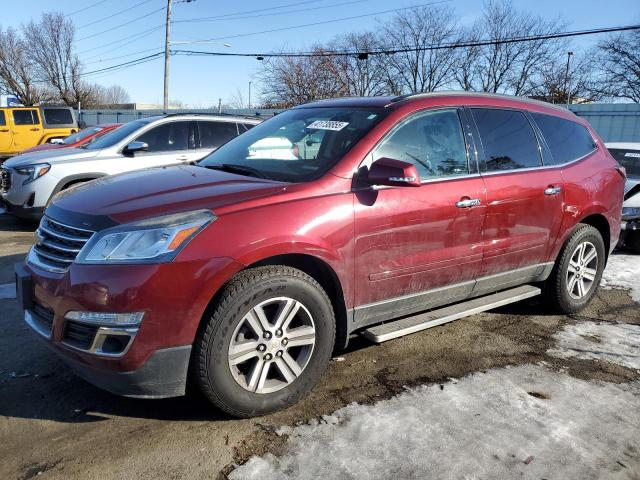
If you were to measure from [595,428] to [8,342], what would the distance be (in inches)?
154

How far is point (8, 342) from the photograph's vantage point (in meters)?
3.91

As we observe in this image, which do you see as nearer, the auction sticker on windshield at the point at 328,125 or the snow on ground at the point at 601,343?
the auction sticker on windshield at the point at 328,125

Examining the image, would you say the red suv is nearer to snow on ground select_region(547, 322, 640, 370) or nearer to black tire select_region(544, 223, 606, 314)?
black tire select_region(544, 223, 606, 314)

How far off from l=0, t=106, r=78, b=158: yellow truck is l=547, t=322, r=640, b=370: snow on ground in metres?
18.9

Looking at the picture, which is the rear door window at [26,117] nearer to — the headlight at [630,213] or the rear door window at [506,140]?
the headlight at [630,213]

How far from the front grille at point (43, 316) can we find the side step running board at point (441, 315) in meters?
1.80

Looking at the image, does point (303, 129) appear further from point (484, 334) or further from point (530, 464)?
point (530, 464)

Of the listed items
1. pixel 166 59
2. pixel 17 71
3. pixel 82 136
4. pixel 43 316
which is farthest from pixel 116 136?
pixel 17 71

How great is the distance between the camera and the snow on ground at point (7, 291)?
193 inches

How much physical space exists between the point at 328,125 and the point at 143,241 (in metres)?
1.64

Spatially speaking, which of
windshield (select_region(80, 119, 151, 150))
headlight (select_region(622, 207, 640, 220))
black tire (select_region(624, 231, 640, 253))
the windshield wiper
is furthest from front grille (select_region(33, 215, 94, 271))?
black tire (select_region(624, 231, 640, 253))

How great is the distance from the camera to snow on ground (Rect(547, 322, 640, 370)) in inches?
156

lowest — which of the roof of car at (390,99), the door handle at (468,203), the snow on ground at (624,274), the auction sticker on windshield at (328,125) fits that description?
the snow on ground at (624,274)

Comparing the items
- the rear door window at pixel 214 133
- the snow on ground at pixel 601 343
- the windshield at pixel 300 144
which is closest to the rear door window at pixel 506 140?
the windshield at pixel 300 144
